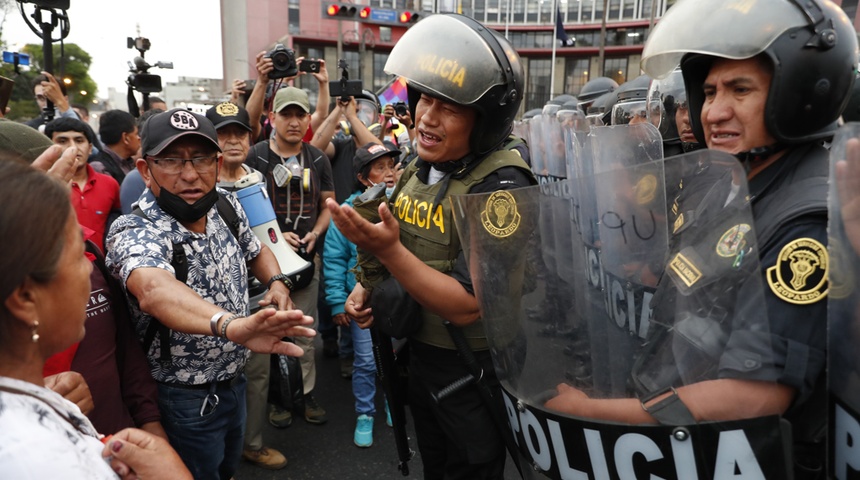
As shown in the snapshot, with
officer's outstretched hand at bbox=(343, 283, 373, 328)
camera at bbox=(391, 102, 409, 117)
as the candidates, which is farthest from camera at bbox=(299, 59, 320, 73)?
officer's outstretched hand at bbox=(343, 283, 373, 328)

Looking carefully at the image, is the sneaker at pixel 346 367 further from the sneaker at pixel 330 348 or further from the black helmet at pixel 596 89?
the black helmet at pixel 596 89

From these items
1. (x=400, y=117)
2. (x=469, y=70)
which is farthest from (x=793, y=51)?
(x=400, y=117)

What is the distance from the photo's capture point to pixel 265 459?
10.7 ft

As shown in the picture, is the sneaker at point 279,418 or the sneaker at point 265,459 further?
the sneaker at point 279,418

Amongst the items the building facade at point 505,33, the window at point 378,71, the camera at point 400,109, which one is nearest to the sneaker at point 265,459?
the camera at point 400,109

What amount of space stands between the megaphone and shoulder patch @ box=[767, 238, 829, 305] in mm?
2378

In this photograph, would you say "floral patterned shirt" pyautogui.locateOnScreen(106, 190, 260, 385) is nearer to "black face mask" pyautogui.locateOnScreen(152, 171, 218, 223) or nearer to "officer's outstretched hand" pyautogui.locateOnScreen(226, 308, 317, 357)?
"black face mask" pyautogui.locateOnScreen(152, 171, 218, 223)

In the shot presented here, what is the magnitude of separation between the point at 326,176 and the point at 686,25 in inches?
121

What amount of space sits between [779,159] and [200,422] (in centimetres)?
216

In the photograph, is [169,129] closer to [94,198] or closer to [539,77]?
[94,198]

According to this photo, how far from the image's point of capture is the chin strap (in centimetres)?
134

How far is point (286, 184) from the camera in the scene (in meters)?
3.79

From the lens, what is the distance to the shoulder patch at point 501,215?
1365mm

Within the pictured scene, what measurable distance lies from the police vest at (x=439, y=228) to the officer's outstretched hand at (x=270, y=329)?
0.56 m
